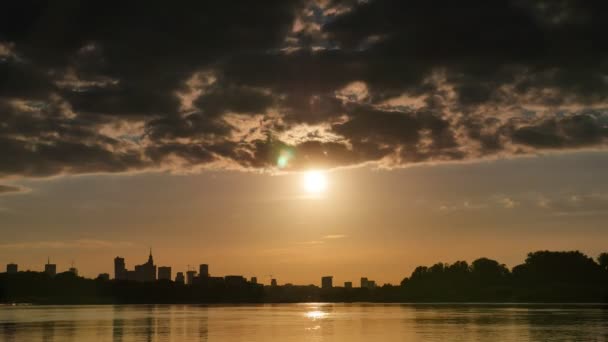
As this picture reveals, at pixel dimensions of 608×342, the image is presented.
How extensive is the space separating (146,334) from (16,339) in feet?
52.0

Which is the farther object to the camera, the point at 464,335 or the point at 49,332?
the point at 49,332

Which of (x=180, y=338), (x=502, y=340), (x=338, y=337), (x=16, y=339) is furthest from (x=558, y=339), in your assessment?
(x=16, y=339)

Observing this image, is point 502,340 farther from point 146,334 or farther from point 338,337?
point 146,334

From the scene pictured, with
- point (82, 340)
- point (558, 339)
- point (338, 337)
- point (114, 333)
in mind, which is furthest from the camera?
point (114, 333)

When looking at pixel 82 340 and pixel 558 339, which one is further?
pixel 82 340

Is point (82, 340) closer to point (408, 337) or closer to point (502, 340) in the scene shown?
point (408, 337)

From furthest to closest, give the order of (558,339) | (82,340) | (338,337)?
(338,337) < (82,340) < (558,339)

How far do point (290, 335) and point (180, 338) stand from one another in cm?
1422

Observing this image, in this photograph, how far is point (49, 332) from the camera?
91938 mm

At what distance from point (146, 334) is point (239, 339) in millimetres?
14980

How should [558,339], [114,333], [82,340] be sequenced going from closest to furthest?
[558,339] < [82,340] < [114,333]

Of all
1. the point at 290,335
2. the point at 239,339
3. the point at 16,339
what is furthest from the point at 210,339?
the point at 16,339

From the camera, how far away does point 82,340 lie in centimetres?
7881

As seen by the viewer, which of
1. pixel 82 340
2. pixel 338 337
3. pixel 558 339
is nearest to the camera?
pixel 558 339
